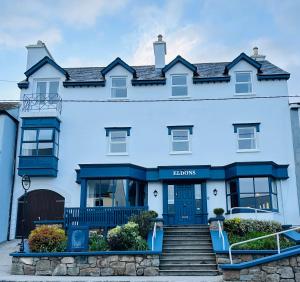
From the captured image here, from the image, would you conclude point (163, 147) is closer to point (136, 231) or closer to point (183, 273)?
point (136, 231)

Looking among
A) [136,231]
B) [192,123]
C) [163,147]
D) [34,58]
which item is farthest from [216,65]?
[136,231]

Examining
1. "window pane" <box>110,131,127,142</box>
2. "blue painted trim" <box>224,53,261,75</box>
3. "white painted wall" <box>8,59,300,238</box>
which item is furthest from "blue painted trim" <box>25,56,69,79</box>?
"blue painted trim" <box>224,53,261,75</box>

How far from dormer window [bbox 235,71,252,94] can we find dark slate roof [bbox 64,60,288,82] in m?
0.92

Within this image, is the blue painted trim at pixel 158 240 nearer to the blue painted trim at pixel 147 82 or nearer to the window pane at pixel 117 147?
the window pane at pixel 117 147

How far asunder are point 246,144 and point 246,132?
73 centimetres

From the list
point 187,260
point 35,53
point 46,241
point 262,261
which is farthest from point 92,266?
point 35,53

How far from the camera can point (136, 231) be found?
Answer: 1648 cm

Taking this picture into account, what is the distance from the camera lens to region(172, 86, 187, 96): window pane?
2396 cm

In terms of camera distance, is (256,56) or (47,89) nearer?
(47,89)

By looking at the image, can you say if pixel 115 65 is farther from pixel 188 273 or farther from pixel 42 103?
pixel 188 273

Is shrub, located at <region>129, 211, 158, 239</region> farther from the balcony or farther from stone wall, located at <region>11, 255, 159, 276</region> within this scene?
the balcony

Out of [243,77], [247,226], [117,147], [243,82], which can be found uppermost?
[243,77]

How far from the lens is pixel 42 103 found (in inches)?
926

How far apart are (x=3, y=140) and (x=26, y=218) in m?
4.84
